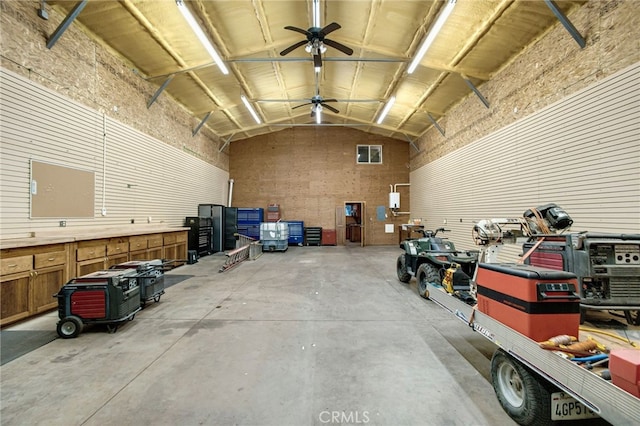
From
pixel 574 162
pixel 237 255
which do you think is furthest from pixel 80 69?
pixel 574 162

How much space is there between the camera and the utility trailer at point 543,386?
3.89 ft

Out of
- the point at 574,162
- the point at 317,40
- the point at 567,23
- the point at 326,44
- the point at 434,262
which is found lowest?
the point at 434,262

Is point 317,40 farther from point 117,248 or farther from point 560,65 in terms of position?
point 117,248

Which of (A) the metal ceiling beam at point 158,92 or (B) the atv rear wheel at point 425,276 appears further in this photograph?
(A) the metal ceiling beam at point 158,92

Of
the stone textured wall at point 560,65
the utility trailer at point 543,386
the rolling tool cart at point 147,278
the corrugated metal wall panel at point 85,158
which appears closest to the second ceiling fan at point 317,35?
the stone textured wall at point 560,65

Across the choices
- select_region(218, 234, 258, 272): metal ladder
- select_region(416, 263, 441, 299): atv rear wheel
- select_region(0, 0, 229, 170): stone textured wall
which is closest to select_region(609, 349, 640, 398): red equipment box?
select_region(416, 263, 441, 299): atv rear wheel

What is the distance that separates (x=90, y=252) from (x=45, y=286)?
79cm

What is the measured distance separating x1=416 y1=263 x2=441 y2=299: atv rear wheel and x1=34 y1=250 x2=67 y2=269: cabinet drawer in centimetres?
579

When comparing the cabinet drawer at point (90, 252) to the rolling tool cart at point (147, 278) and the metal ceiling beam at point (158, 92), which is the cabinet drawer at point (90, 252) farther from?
the metal ceiling beam at point (158, 92)

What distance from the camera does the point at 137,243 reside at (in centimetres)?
566

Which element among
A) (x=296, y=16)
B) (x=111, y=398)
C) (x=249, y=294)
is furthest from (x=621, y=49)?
(x=111, y=398)

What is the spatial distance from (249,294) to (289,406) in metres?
3.08

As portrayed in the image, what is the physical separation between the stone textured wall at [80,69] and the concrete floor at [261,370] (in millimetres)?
3980

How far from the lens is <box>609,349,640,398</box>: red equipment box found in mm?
1153
